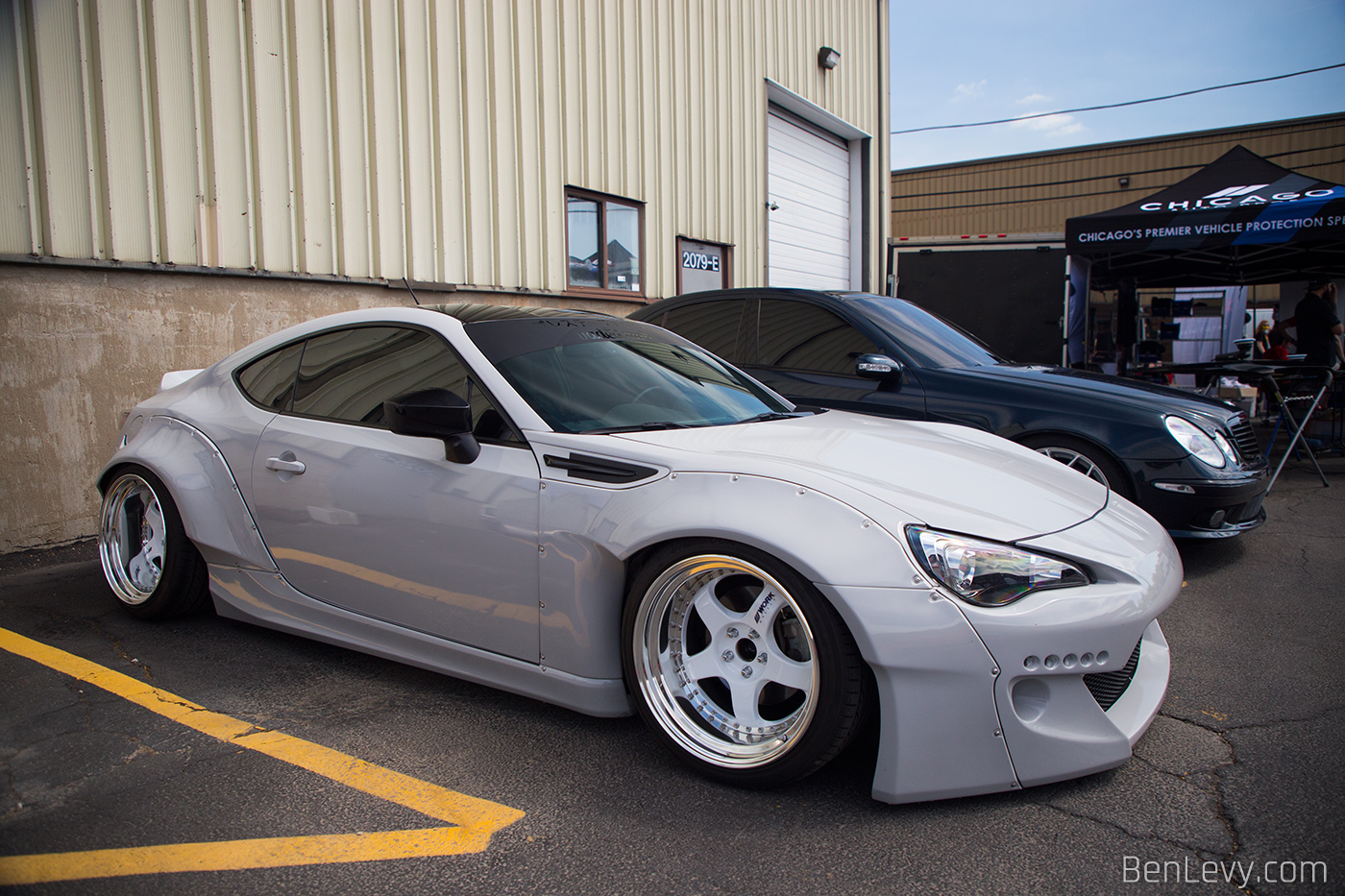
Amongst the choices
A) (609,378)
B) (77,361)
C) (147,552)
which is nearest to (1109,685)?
(609,378)

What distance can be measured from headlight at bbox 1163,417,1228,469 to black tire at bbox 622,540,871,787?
3.04 meters

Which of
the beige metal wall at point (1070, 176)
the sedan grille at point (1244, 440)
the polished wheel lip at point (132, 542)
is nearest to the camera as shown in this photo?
the polished wheel lip at point (132, 542)

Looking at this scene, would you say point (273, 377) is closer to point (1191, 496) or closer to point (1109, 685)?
point (1109, 685)

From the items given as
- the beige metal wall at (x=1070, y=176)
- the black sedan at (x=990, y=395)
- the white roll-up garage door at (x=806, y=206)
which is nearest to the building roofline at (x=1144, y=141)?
the beige metal wall at (x=1070, y=176)

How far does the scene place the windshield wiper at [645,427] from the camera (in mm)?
2580

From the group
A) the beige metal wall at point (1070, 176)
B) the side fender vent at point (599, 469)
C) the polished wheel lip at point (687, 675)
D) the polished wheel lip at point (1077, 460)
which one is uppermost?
the beige metal wall at point (1070, 176)

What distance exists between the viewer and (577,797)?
7.25ft

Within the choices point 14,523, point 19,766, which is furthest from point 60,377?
point 19,766

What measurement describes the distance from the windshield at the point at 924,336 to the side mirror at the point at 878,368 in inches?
9.3

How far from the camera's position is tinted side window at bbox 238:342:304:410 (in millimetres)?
3213

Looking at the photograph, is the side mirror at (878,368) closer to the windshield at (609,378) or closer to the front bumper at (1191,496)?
the front bumper at (1191,496)

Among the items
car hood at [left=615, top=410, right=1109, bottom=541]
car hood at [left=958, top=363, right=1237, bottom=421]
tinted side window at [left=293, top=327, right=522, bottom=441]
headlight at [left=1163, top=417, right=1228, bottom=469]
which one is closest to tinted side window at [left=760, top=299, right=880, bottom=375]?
car hood at [left=958, top=363, right=1237, bottom=421]

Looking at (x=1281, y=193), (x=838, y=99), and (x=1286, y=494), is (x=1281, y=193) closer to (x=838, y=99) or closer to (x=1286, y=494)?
(x=1286, y=494)

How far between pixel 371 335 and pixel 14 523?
326cm
